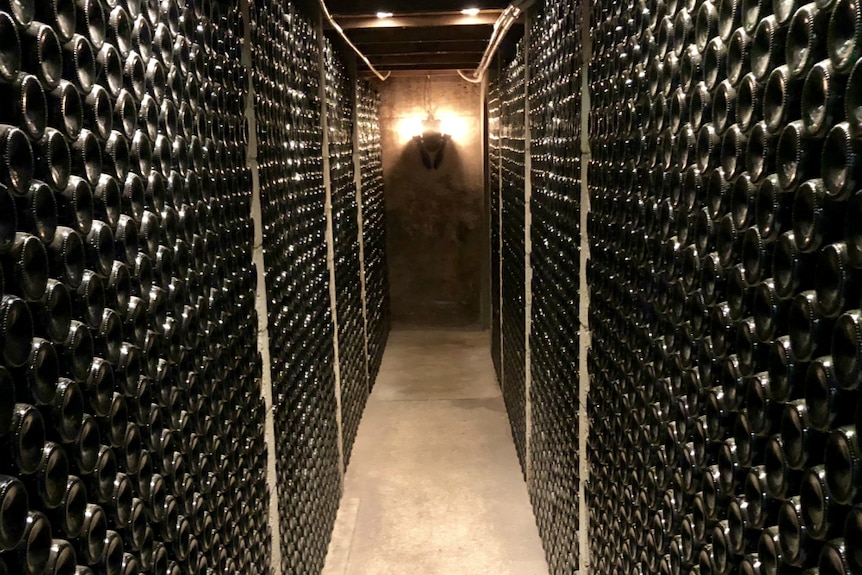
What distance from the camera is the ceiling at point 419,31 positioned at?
4605 millimetres

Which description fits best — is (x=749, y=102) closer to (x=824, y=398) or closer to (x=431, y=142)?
(x=824, y=398)

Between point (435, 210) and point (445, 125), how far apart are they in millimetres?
984

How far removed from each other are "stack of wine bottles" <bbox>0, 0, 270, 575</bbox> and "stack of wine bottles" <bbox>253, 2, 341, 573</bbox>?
453 mm

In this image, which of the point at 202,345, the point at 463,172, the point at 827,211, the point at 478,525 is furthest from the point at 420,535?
the point at 463,172

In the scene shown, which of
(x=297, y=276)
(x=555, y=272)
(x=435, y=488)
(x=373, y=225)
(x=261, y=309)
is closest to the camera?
(x=261, y=309)

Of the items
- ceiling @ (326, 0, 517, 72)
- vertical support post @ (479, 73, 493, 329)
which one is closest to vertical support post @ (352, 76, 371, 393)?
ceiling @ (326, 0, 517, 72)

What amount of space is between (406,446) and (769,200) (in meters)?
4.59

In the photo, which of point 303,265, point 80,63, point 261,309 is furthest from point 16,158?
point 303,265

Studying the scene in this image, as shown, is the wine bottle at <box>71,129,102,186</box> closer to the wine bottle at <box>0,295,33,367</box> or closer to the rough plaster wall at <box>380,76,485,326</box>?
the wine bottle at <box>0,295,33,367</box>

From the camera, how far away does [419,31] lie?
5578 millimetres

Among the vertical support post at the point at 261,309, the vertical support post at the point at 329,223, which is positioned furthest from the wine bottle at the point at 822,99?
the vertical support post at the point at 329,223

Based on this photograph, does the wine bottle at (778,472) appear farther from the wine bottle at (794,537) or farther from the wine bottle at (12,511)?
the wine bottle at (12,511)

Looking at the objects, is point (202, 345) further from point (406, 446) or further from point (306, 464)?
point (406, 446)

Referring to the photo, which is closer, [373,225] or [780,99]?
[780,99]
